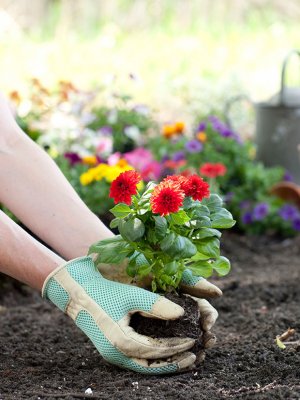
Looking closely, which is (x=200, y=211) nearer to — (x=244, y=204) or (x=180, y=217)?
(x=180, y=217)

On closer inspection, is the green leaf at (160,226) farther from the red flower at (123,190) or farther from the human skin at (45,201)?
the human skin at (45,201)

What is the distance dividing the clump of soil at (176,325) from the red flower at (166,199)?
0.95 ft

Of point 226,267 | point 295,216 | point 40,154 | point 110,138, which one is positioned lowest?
point 295,216

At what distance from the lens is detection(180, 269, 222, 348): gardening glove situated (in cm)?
201

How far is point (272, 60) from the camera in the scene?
7535 mm

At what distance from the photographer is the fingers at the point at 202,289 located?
6.69 feet

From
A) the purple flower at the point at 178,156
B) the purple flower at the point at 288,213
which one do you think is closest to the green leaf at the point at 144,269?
the purple flower at the point at 178,156

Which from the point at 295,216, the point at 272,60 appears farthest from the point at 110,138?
the point at 272,60

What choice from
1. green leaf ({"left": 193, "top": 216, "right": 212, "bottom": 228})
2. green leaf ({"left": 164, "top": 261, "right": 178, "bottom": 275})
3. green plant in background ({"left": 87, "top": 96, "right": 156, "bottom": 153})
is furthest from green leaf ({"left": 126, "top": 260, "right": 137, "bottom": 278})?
green plant in background ({"left": 87, "top": 96, "right": 156, "bottom": 153})

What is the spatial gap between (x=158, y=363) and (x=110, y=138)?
7.85 ft

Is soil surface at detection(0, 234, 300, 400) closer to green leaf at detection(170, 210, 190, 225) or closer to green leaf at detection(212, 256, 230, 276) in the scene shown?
green leaf at detection(212, 256, 230, 276)

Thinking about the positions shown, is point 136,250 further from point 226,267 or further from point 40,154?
point 40,154

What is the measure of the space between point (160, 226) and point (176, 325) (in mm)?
269

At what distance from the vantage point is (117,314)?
6.35 ft
